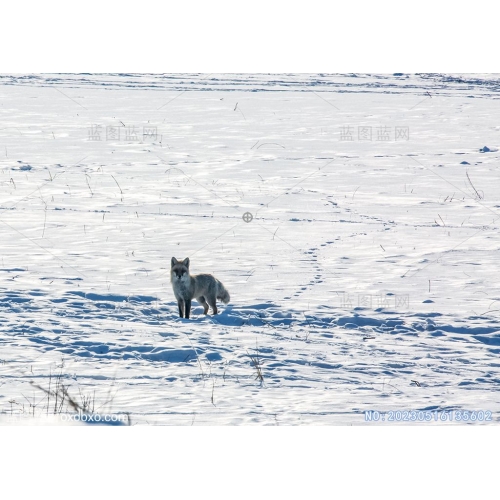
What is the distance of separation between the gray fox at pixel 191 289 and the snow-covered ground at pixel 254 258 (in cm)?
23

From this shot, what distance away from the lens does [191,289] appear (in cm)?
843

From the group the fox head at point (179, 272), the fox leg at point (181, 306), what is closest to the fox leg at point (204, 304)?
the fox leg at point (181, 306)

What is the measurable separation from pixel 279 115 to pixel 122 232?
40.0 feet

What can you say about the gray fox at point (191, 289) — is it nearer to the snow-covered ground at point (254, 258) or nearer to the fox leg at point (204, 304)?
the fox leg at point (204, 304)

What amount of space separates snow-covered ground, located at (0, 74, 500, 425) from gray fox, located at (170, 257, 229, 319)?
0.23 m

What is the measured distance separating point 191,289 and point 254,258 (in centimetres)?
272

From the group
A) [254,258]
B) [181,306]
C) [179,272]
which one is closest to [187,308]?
[181,306]

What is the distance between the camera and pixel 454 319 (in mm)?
8320

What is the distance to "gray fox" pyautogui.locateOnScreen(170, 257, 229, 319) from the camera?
839cm

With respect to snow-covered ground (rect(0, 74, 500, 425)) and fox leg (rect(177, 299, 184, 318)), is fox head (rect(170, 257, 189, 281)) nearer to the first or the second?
fox leg (rect(177, 299, 184, 318))

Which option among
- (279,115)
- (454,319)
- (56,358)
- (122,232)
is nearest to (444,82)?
(279,115)

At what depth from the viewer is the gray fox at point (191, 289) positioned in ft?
27.5

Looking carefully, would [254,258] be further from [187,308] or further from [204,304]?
[187,308]

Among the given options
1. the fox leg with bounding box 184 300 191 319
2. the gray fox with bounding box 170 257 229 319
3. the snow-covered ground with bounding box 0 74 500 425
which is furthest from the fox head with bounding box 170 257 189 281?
the snow-covered ground with bounding box 0 74 500 425
